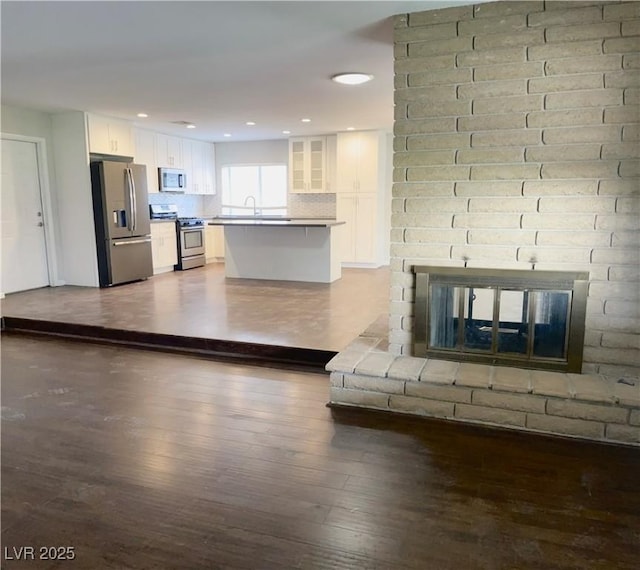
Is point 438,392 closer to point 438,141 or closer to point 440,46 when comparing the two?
point 438,141

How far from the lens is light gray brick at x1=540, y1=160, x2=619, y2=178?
2.65 meters

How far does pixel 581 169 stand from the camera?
2.69 m

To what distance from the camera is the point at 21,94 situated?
5.12 m

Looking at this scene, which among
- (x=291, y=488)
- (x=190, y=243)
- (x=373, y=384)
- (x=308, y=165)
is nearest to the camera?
(x=291, y=488)

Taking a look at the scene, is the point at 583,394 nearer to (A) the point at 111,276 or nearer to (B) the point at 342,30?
(B) the point at 342,30

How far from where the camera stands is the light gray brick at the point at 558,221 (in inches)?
107

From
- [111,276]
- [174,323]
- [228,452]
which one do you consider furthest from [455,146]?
[111,276]

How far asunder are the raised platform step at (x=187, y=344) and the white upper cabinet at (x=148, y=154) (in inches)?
135

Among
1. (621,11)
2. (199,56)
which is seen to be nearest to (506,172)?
(621,11)

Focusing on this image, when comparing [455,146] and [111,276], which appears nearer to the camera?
[455,146]

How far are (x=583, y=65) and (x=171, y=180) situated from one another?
6.76m

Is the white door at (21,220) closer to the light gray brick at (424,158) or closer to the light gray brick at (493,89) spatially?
the light gray brick at (424,158)

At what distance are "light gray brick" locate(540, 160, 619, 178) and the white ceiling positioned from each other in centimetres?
106

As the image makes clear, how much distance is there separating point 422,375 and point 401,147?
4.58 ft
